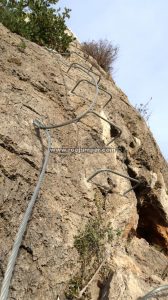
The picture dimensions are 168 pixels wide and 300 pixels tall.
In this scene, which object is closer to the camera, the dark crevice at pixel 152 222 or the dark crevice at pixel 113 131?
the dark crevice at pixel 113 131

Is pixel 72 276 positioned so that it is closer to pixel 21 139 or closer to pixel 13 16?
pixel 21 139

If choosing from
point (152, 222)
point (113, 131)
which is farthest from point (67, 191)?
point (152, 222)

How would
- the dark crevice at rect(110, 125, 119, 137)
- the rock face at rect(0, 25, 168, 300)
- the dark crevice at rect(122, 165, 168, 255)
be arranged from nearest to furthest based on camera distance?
the rock face at rect(0, 25, 168, 300), the dark crevice at rect(110, 125, 119, 137), the dark crevice at rect(122, 165, 168, 255)

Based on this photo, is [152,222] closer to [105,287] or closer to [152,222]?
[152,222]

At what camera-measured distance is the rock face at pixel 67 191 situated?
4.29 metres

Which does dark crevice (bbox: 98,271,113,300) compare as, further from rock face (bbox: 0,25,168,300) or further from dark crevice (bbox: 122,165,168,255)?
dark crevice (bbox: 122,165,168,255)

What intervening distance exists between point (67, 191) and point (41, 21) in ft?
13.5

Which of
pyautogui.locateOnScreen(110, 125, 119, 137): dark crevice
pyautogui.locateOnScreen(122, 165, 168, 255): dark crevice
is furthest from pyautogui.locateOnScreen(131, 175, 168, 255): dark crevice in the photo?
pyautogui.locateOnScreen(110, 125, 119, 137): dark crevice

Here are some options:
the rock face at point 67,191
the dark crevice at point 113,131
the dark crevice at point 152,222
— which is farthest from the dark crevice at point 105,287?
the dark crevice at point 152,222

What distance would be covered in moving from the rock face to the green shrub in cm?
62

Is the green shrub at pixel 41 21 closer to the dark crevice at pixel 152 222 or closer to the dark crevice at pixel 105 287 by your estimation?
the dark crevice at pixel 152 222

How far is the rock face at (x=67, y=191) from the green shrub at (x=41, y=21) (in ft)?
2.04

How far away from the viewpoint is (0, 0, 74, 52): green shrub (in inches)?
301

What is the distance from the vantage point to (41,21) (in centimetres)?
808
